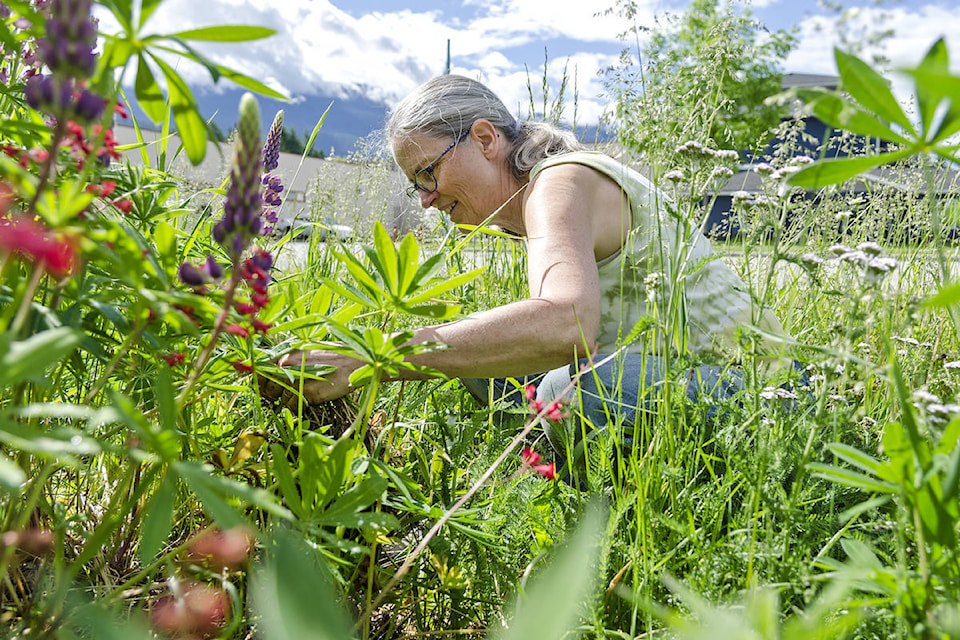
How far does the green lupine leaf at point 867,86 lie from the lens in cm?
64

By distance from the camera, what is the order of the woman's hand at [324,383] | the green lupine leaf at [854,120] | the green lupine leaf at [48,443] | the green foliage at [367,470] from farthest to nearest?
the woman's hand at [324,383] < the green lupine leaf at [854,120] < the green foliage at [367,470] < the green lupine leaf at [48,443]

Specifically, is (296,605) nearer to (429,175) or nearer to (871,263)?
(871,263)

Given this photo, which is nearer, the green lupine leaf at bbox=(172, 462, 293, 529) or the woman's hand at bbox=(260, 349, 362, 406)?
the green lupine leaf at bbox=(172, 462, 293, 529)

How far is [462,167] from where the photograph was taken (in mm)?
2320

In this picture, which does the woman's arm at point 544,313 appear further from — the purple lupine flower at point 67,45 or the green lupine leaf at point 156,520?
the purple lupine flower at point 67,45

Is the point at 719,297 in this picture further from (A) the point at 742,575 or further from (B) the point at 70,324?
(B) the point at 70,324

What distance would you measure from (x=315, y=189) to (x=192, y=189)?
4.06 feet

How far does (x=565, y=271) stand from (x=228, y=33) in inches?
Result: 44.0

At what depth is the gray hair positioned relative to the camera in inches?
90.6

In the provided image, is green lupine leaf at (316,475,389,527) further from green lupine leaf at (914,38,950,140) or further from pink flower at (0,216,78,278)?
green lupine leaf at (914,38,950,140)

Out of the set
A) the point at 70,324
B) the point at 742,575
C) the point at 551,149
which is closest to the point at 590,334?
the point at 742,575

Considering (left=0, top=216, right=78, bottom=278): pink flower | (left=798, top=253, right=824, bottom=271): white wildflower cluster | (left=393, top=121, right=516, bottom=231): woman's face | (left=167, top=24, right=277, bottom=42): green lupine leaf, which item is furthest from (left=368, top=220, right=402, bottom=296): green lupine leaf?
(left=393, top=121, right=516, bottom=231): woman's face

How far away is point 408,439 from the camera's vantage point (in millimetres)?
1658

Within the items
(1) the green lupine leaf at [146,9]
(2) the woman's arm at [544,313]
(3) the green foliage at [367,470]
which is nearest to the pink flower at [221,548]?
(3) the green foliage at [367,470]
